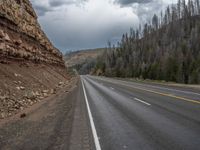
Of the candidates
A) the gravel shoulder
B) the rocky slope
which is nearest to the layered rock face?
the rocky slope

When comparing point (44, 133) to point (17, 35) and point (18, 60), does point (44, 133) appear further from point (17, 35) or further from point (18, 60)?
point (17, 35)

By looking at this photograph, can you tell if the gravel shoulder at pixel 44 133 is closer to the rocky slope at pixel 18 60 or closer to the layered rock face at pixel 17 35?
the rocky slope at pixel 18 60

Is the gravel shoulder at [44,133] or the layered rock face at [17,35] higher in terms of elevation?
the layered rock face at [17,35]

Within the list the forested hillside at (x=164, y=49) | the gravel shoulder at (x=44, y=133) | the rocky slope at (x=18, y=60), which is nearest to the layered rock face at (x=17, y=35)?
the rocky slope at (x=18, y=60)

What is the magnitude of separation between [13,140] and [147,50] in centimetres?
11480

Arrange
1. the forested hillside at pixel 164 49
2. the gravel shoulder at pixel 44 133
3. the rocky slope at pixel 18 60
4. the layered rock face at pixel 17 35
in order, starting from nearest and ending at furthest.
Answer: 1. the gravel shoulder at pixel 44 133
2. the rocky slope at pixel 18 60
3. the layered rock face at pixel 17 35
4. the forested hillside at pixel 164 49

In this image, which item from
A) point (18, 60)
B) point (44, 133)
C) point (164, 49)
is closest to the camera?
point (44, 133)

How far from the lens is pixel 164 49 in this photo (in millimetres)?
110875

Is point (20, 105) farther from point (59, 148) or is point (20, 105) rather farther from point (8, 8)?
point (8, 8)

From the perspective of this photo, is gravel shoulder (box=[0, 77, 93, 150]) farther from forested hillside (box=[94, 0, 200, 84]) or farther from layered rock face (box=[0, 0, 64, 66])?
forested hillside (box=[94, 0, 200, 84])

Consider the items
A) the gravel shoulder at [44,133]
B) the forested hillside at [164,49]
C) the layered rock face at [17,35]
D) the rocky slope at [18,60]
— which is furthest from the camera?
the forested hillside at [164,49]

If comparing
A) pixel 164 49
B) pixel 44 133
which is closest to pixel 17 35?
pixel 44 133

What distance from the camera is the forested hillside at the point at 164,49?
68.1 m

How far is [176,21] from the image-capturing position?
13138cm
